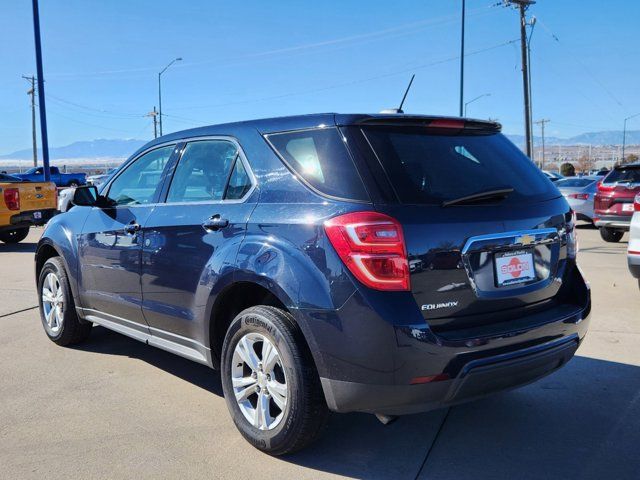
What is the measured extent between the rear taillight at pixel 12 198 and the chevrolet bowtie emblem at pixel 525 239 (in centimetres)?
1140

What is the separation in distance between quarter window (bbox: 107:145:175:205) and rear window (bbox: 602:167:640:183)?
9612 mm

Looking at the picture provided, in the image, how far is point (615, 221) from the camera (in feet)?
37.5

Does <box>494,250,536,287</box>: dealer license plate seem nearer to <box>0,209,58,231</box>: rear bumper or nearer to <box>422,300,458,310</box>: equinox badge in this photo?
<box>422,300,458,310</box>: equinox badge

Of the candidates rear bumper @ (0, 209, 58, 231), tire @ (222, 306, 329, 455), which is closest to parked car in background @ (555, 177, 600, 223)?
rear bumper @ (0, 209, 58, 231)

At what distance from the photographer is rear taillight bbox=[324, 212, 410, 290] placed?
8.83 feet

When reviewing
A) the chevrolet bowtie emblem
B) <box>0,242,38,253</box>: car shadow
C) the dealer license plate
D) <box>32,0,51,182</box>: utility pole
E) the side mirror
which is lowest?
<box>0,242,38,253</box>: car shadow

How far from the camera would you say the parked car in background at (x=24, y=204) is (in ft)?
39.2

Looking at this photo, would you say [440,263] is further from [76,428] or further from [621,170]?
[621,170]

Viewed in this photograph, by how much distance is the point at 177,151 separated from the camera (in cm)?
407

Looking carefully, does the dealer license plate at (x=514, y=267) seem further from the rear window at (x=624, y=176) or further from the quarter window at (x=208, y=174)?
the rear window at (x=624, y=176)

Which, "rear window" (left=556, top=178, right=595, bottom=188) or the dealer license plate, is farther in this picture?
"rear window" (left=556, top=178, right=595, bottom=188)

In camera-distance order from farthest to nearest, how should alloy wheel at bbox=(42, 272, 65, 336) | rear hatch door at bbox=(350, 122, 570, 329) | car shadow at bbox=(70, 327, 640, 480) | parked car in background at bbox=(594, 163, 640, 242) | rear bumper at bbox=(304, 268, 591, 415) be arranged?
parked car in background at bbox=(594, 163, 640, 242)
alloy wheel at bbox=(42, 272, 65, 336)
car shadow at bbox=(70, 327, 640, 480)
rear hatch door at bbox=(350, 122, 570, 329)
rear bumper at bbox=(304, 268, 591, 415)

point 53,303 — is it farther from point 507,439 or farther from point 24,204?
point 24,204

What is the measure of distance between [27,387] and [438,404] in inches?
117
